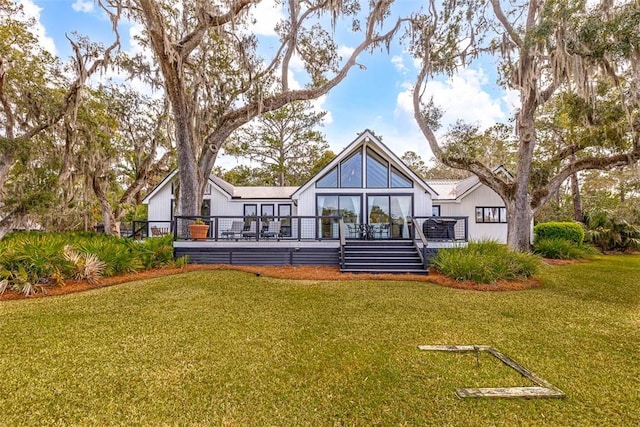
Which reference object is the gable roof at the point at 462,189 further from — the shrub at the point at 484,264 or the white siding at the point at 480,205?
the shrub at the point at 484,264

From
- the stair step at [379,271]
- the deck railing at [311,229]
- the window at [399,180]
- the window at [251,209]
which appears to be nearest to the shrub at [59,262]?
the deck railing at [311,229]

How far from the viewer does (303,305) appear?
Answer: 575 centimetres

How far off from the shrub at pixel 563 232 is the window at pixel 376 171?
8.06 meters

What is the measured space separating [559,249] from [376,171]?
8.25 meters

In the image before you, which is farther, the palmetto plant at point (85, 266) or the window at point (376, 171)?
the window at point (376, 171)

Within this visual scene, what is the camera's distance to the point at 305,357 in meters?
3.63

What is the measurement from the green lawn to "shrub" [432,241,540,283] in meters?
1.16

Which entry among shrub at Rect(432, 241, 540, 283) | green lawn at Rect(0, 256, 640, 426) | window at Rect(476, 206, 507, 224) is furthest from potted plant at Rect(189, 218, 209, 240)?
window at Rect(476, 206, 507, 224)

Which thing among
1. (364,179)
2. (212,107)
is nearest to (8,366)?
(212,107)

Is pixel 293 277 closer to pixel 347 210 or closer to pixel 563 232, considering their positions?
pixel 347 210

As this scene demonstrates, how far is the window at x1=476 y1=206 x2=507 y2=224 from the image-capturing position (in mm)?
15969

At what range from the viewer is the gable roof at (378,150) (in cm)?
1190

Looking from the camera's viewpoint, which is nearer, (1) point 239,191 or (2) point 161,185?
(2) point 161,185

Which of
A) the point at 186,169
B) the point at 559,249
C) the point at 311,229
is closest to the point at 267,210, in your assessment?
the point at 311,229
